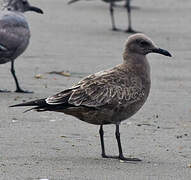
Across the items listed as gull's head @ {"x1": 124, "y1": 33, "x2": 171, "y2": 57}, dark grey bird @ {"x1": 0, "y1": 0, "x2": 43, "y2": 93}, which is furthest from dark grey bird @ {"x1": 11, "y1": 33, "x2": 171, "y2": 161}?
dark grey bird @ {"x1": 0, "y1": 0, "x2": 43, "y2": 93}

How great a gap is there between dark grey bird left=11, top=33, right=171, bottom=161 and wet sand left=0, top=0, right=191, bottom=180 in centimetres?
34

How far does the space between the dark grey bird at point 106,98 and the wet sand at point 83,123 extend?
1.13ft

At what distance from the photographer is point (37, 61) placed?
12.5 meters

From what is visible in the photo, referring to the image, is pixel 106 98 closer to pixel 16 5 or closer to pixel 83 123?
pixel 83 123

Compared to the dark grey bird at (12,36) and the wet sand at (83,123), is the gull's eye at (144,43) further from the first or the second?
the dark grey bird at (12,36)

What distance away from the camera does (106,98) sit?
23.8ft

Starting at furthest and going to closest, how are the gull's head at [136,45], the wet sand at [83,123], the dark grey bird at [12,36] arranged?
the dark grey bird at [12,36] → the gull's head at [136,45] → the wet sand at [83,123]

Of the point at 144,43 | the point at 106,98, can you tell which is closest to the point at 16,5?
the point at 144,43

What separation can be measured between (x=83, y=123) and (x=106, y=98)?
5.05 feet

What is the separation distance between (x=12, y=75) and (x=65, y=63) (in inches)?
49.7

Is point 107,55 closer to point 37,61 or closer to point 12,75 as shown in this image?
point 37,61

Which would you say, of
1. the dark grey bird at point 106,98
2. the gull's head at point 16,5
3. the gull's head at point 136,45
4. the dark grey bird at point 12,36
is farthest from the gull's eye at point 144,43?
the gull's head at point 16,5

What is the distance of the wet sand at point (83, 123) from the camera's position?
6.75 m

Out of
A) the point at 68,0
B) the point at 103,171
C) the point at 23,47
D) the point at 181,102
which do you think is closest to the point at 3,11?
the point at 23,47
